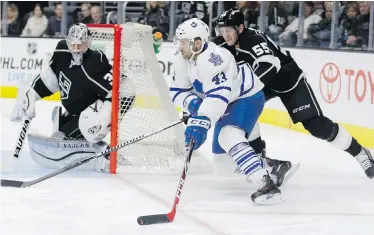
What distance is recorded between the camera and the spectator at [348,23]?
6621 mm

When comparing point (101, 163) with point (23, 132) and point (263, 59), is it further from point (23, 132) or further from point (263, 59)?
point (263, 59)

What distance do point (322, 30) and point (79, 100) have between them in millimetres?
2626

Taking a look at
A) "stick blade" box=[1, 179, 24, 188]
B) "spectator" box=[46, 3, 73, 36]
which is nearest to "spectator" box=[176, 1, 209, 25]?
"spectator" box=[46, 3, 73, 36]

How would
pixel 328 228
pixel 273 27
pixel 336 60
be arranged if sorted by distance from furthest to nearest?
pixel 273 27 → pixel 336 60 → pixel 328 228

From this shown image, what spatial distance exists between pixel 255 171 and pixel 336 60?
8.84 ft

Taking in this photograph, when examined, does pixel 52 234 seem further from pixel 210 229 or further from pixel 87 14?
pixel 87 14

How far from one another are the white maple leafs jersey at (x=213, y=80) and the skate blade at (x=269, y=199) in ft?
1.32

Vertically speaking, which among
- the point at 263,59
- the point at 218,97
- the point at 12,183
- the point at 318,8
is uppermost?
the point at 318,8

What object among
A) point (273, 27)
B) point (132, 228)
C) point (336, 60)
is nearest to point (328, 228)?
point (132, 228)

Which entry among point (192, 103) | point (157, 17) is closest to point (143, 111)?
point (192, 103)

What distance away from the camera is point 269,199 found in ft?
13.2

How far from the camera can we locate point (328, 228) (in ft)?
11.8

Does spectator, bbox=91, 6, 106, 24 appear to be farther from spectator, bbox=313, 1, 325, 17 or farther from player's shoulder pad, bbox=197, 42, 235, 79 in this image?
player's shoulder pad, bbox=197, 42, 235, 79

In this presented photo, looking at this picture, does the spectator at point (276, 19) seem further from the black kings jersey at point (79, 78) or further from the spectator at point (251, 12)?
the black kings jersey at point (79, 78)
